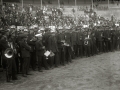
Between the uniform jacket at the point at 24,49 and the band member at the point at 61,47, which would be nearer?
the uniform jacket at the point at 24,49

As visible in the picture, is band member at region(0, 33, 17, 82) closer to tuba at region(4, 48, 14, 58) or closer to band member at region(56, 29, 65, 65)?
tuba at region(4, 48, 14, 58)

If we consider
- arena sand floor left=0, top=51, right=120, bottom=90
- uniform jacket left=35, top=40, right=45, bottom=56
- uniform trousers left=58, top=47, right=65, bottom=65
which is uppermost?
uniform jacket left=35, top=40, right=45, bottom=56

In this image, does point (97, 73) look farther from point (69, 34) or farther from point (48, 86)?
point (69, 34)

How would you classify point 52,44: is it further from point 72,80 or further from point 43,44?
point 72,80

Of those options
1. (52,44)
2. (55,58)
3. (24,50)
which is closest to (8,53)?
(24,50)

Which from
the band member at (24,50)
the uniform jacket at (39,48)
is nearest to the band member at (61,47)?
the uniform jacket at (39,48)

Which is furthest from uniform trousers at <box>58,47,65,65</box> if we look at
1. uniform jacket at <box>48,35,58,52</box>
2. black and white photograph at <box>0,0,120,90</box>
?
uniform jacket at <box>48,35,58,52</box>

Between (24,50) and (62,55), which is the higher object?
(24,50)

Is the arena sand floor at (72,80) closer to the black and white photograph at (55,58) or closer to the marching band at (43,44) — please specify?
the black and white photograph at (55,58)

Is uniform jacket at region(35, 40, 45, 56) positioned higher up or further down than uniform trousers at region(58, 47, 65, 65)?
higher up

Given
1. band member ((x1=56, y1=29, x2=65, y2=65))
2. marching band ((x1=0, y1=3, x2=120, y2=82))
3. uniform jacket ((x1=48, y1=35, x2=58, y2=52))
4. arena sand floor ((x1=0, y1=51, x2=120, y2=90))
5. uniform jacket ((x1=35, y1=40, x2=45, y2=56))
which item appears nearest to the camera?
arena sand floor ((x1=0, y1=51, x2=120, y2=90))

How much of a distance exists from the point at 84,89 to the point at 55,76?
223cm

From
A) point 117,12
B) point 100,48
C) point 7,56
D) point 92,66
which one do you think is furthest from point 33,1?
point 7,56

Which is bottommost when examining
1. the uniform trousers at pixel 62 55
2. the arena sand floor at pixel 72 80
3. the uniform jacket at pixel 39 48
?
the arena sand floor at pixel 72 80
